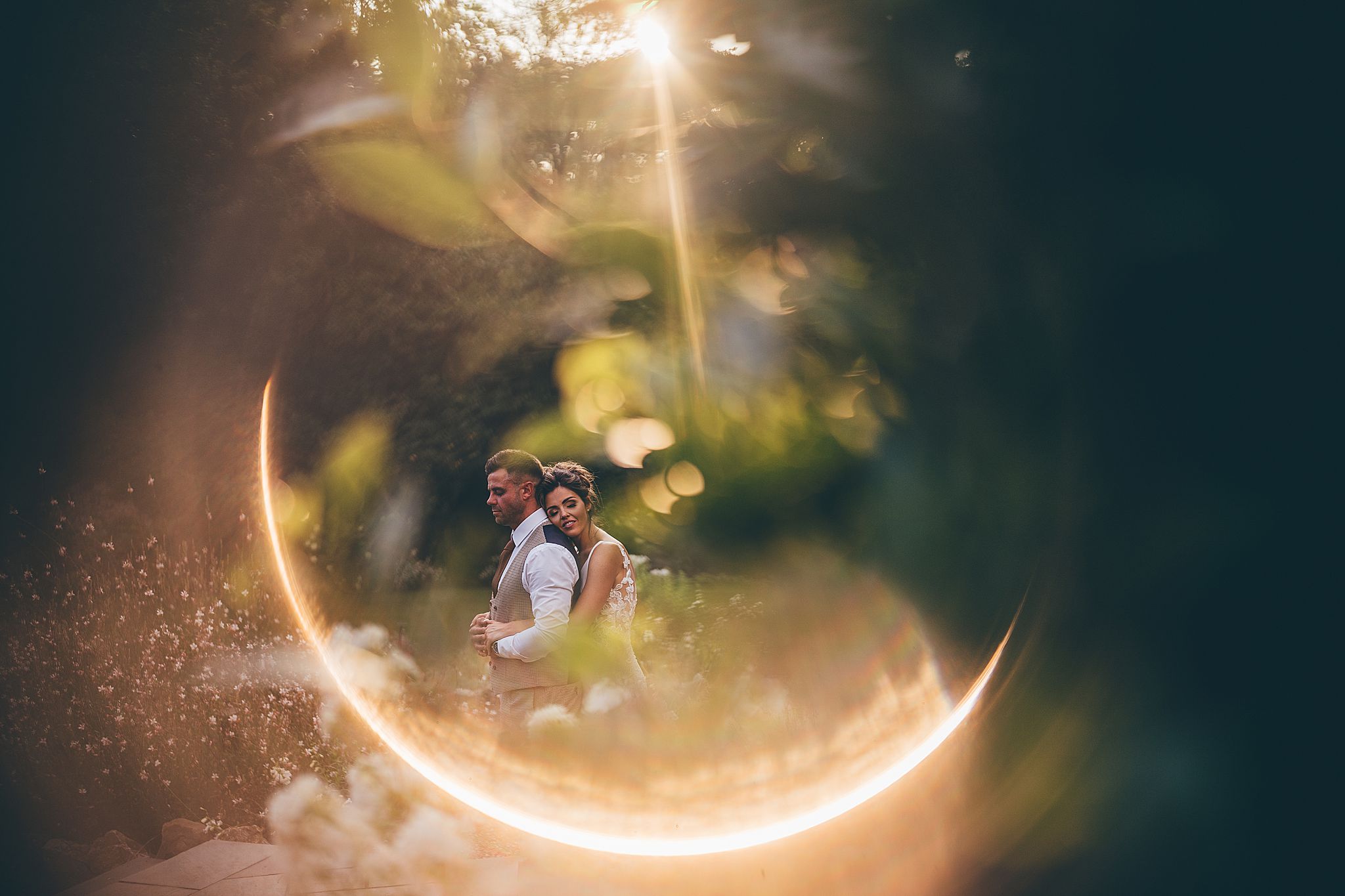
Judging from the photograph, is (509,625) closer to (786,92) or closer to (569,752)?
(569,752)

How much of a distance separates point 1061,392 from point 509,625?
0.99 m

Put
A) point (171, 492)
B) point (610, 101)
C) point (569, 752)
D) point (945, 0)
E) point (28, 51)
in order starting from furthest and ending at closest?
point (171, 492) < point (28, 51) < point (569, 752) < point (610, 101) < point (945, 0)

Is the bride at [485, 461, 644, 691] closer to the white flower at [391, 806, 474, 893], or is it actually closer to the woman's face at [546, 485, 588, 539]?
the woman's face at [546, 485, 588, 539]

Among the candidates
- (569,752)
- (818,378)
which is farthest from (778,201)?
(569,752)

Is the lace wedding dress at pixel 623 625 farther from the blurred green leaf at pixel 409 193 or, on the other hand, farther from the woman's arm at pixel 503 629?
the blurred green leaf at pixel 409 193

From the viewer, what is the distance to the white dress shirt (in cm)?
128

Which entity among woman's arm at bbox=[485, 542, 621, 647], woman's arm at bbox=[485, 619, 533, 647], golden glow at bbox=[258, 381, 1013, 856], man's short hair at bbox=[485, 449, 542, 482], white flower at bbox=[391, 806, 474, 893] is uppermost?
man's short hair at bbox=[485, 449, 542, 482]

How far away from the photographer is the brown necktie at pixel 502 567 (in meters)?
1.32

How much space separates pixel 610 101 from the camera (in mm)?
1210

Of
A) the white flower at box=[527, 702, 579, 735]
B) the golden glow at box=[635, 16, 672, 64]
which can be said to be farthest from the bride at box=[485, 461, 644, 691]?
the golden glow at box=[635, 16, 672, 64]

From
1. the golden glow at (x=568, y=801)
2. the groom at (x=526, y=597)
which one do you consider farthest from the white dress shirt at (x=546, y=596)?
the golden glow at (x=568, y=801)

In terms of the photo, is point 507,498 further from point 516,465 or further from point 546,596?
point 546,596

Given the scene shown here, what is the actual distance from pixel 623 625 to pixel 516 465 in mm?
339

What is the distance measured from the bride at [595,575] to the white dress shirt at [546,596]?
0.01 m
